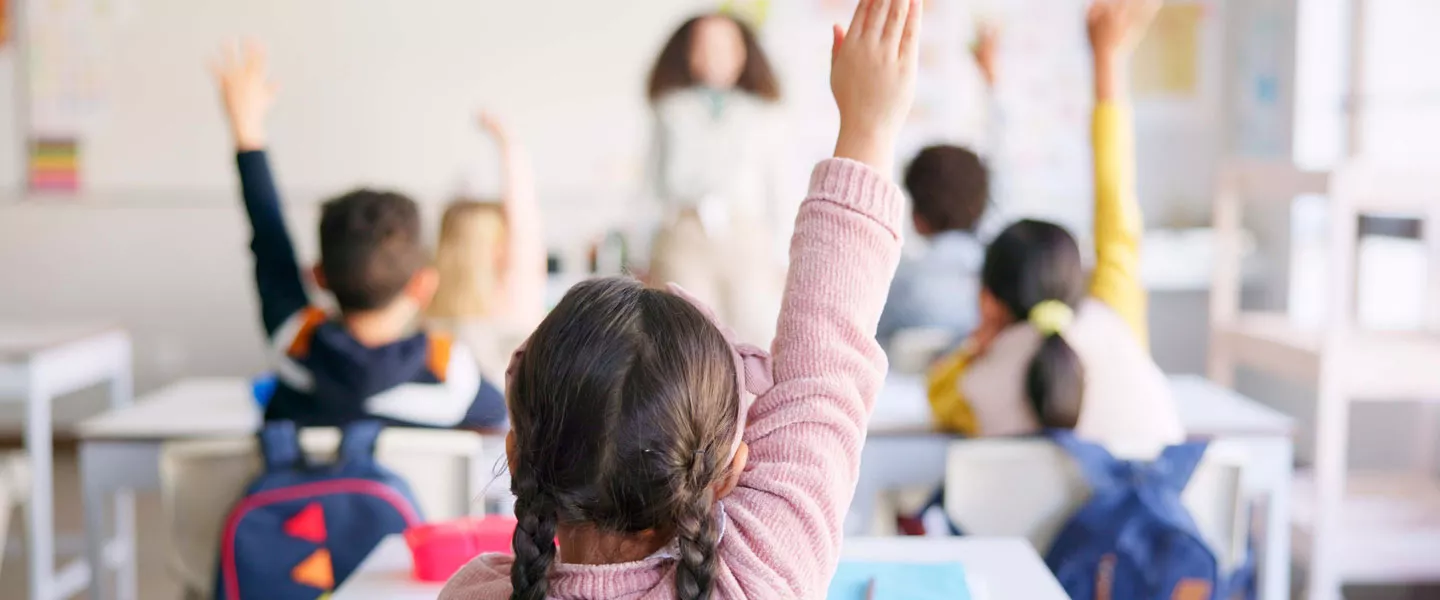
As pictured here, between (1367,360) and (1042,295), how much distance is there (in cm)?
101

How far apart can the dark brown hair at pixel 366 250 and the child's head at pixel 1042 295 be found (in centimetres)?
92

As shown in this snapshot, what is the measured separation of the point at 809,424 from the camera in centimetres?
92

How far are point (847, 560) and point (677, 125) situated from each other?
5.29 ft

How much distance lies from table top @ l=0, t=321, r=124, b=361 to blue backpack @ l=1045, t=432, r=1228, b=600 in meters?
2.23

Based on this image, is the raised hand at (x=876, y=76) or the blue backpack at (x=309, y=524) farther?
the blue backpack at (x=309, y=524)

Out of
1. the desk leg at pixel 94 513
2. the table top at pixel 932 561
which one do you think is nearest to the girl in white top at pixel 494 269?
the desk leg at pixel 94 513

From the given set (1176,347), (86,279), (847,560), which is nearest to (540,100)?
(86,279)

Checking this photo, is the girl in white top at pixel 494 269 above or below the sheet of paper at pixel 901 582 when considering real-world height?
above

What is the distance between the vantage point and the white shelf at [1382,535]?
2.63 metres

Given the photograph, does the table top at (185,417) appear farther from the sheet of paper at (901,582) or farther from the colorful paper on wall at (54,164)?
the colorful paper on wall at (54,164)

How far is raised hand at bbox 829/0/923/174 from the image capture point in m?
0.98

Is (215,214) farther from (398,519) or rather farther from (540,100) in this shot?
(398,519)

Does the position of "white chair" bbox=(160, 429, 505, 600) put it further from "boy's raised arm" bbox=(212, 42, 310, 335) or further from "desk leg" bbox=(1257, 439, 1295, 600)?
"desk leg" bbox=(1257, 439, 1295, 600)

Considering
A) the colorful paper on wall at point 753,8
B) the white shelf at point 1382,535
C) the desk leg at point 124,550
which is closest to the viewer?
the white shelf at point 1382,535
